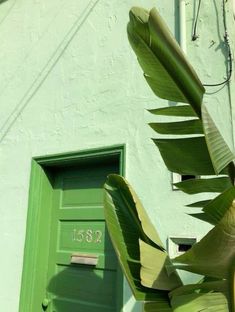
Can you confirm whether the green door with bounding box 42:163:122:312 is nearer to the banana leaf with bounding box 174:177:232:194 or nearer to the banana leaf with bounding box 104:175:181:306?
the banana leaf with bounding box 104:175:181:306

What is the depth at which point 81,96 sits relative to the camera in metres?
4.00

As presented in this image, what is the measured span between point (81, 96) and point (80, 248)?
61.0 inches

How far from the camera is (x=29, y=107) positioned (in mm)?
4422

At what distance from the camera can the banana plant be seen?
1586mm

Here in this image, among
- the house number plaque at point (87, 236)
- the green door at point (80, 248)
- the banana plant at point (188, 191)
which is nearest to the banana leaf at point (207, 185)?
the banana plant at point (188, 191)

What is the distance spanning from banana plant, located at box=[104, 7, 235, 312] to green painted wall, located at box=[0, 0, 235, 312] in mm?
1179

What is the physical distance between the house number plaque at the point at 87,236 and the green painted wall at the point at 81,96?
1.93ft

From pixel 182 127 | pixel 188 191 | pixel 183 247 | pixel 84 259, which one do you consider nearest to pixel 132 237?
pixel 188 191

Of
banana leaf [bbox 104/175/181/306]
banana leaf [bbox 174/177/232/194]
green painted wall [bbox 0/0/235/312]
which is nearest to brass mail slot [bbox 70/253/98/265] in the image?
green painted wall [bbox 0/0/235/312]

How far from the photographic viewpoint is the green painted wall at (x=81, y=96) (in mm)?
3213

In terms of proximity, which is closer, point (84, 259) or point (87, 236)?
point (84, 259)

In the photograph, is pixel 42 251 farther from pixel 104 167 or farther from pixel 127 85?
pixel 127 85

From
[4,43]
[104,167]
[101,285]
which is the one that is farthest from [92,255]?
[4,43]

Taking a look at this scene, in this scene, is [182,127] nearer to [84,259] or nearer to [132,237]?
[132,237]
